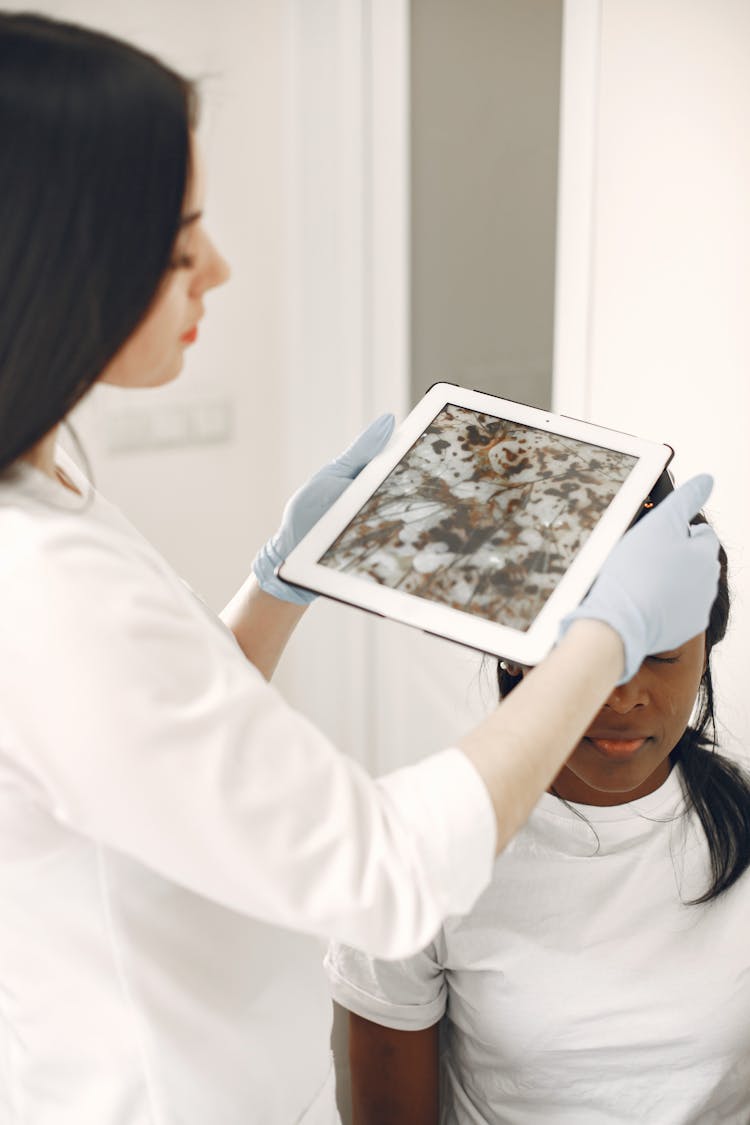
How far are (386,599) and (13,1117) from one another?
502mm

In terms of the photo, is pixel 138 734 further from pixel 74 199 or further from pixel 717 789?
pixel 717 789

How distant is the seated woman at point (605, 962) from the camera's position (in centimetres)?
112

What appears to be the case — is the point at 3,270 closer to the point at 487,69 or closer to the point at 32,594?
the point at 32,594

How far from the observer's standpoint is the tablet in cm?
90

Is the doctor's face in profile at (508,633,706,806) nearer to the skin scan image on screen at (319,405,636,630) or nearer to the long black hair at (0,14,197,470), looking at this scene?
the skin scan image on screen at (319,405,636,630)

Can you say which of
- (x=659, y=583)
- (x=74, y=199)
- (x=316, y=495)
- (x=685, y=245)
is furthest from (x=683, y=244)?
(x=74, y=199)

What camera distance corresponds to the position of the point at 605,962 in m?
1.14

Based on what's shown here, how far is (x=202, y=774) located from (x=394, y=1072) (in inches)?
25.5

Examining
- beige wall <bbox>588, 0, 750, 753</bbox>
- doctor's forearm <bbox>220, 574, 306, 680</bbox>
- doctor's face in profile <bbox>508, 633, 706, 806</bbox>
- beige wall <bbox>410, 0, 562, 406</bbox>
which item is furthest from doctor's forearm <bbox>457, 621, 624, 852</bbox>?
beige wall <bbox>410, 0, 562, 406</bbox>

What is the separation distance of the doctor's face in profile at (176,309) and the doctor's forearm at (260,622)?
0.37 metres

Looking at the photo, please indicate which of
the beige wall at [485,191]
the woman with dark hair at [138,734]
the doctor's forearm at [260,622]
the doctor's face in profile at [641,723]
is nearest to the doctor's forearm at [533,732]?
the woman with dark hair at [138,734]

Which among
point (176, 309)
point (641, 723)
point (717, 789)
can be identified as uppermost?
point (176, 309)

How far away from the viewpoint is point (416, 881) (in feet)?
2.40

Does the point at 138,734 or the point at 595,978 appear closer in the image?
the point at 138,734
